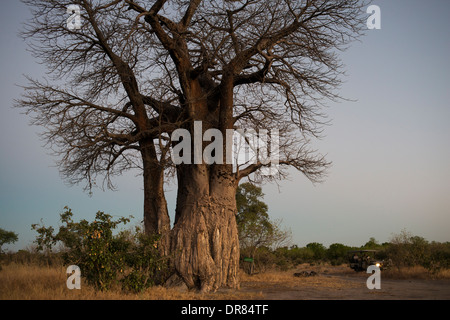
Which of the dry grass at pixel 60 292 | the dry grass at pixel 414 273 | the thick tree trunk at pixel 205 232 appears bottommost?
the dry grass at pixel 414 273

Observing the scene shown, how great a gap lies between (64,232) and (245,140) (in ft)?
18.5

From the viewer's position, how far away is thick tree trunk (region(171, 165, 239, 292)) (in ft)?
32.1

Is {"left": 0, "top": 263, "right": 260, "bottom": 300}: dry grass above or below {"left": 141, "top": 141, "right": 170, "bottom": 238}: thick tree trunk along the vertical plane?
below

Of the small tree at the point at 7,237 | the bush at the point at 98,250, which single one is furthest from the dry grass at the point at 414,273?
the small tree at the point at 7,237

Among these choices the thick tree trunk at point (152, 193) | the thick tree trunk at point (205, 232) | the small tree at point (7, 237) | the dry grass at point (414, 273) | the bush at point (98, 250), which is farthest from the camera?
the small tree at point (7, 237)

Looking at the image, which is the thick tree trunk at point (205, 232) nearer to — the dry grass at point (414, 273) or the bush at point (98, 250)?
the bush at point (98, 250)

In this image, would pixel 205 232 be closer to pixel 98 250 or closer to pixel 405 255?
pixel 98 250

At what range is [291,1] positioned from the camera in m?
10.0

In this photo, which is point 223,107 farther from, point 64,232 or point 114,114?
point 64,232

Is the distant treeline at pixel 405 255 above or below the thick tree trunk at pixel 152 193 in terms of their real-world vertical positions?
below

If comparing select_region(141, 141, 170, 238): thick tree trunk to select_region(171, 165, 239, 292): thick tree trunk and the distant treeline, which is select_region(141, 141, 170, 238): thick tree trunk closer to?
select_region(171, 165, 239, 292): thick tree trunk

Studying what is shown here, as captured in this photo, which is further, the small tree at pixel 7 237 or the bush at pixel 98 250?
the small tree at pixel 7 237

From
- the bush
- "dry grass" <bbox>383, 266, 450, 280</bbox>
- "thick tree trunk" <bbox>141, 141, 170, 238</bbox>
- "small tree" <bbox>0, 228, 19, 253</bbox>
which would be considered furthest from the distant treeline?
"small tree" <bbox>0, 228, 19, 253</bbox>

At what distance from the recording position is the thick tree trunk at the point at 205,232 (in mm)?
9781
